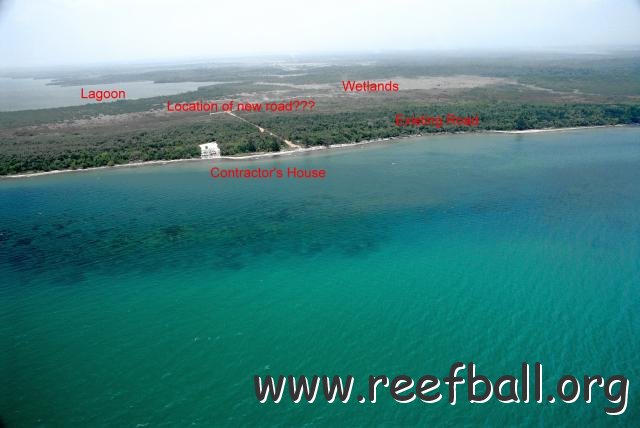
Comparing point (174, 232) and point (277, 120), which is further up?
point (277, 120)

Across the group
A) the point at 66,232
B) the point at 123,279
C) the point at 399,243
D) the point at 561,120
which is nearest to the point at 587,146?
the point at 561,120

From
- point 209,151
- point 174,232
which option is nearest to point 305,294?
point 174,232

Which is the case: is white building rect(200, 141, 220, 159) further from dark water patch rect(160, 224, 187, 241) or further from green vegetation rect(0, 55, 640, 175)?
dark water patch rect(160, 224, 187, 241)

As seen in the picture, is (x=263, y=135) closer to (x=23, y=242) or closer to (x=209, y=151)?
(x=209, y=151)

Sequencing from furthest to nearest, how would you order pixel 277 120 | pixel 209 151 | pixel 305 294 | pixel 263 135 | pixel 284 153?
pixel 277 120 → pixel 263 135 → pixel 284 153 → pixel 209 151 → pixel 305 294

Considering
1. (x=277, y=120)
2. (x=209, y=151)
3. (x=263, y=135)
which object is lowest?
(x=209, y=151)

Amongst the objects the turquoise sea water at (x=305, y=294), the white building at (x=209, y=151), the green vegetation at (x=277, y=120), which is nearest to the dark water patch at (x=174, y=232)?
the turquoise sea water at (x=305, y=294)

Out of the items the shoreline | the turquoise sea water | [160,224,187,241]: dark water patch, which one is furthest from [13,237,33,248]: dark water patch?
the shoreline
